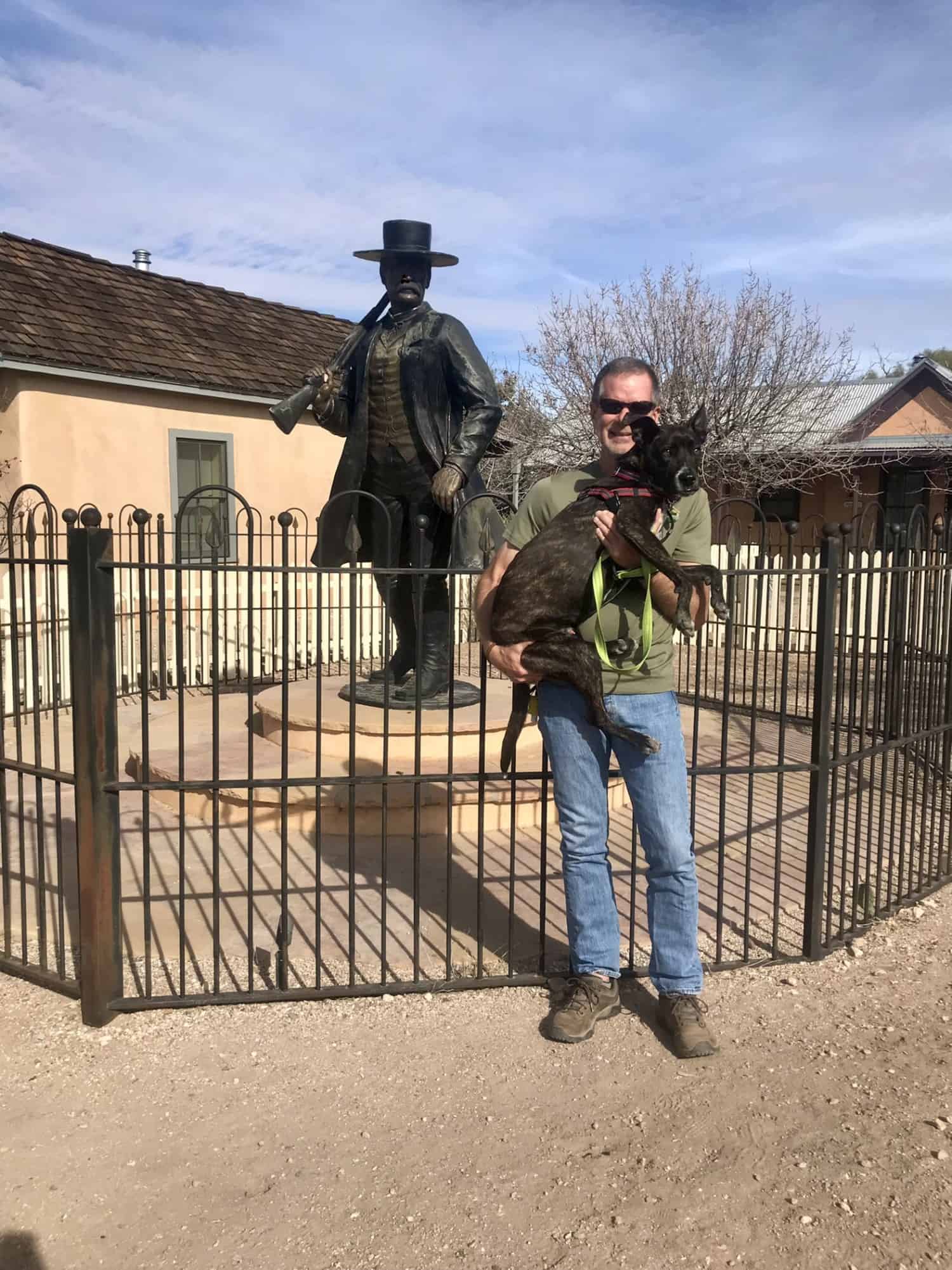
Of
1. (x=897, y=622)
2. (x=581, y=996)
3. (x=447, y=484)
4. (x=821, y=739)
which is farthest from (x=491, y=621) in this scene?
(x=897, y=622)

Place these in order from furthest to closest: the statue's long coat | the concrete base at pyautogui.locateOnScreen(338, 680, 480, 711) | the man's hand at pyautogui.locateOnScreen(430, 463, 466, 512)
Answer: the concrete base at pyautogui.locateOnScreen(338, 680, 480, 711) → the statue's long coat → the man's hand at pyautogui.locateOnScreen(430, 463, 466, 512)

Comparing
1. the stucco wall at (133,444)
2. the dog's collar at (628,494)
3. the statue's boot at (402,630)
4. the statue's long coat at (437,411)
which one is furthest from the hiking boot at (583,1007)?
the stucco wall at (133,444)

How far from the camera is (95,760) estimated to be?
3.38 m

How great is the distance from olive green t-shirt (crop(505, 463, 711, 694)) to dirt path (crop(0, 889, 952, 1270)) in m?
1.30

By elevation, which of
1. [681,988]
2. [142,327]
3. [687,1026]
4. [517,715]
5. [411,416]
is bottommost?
[687,1026]

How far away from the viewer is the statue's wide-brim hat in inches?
214

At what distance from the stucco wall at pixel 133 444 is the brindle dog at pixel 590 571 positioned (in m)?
10.0

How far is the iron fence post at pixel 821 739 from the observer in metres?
3.79

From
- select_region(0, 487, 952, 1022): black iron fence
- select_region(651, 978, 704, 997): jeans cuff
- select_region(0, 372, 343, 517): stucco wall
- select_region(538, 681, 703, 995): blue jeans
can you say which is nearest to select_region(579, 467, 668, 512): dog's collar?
select_region(0, 487, 952, 1022): black iron fence

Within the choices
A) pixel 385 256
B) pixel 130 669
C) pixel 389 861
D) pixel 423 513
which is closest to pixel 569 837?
pixel 389 861

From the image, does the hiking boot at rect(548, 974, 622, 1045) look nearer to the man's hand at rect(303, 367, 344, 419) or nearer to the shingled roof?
the man's hand at rect(303, 367, 344, 419)

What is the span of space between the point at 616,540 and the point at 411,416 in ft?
9.81

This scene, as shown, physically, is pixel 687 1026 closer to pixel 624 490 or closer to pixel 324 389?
pixel 624 490

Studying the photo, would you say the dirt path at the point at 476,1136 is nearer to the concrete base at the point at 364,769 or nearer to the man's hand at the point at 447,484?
the concrete base at the point at 364,769
